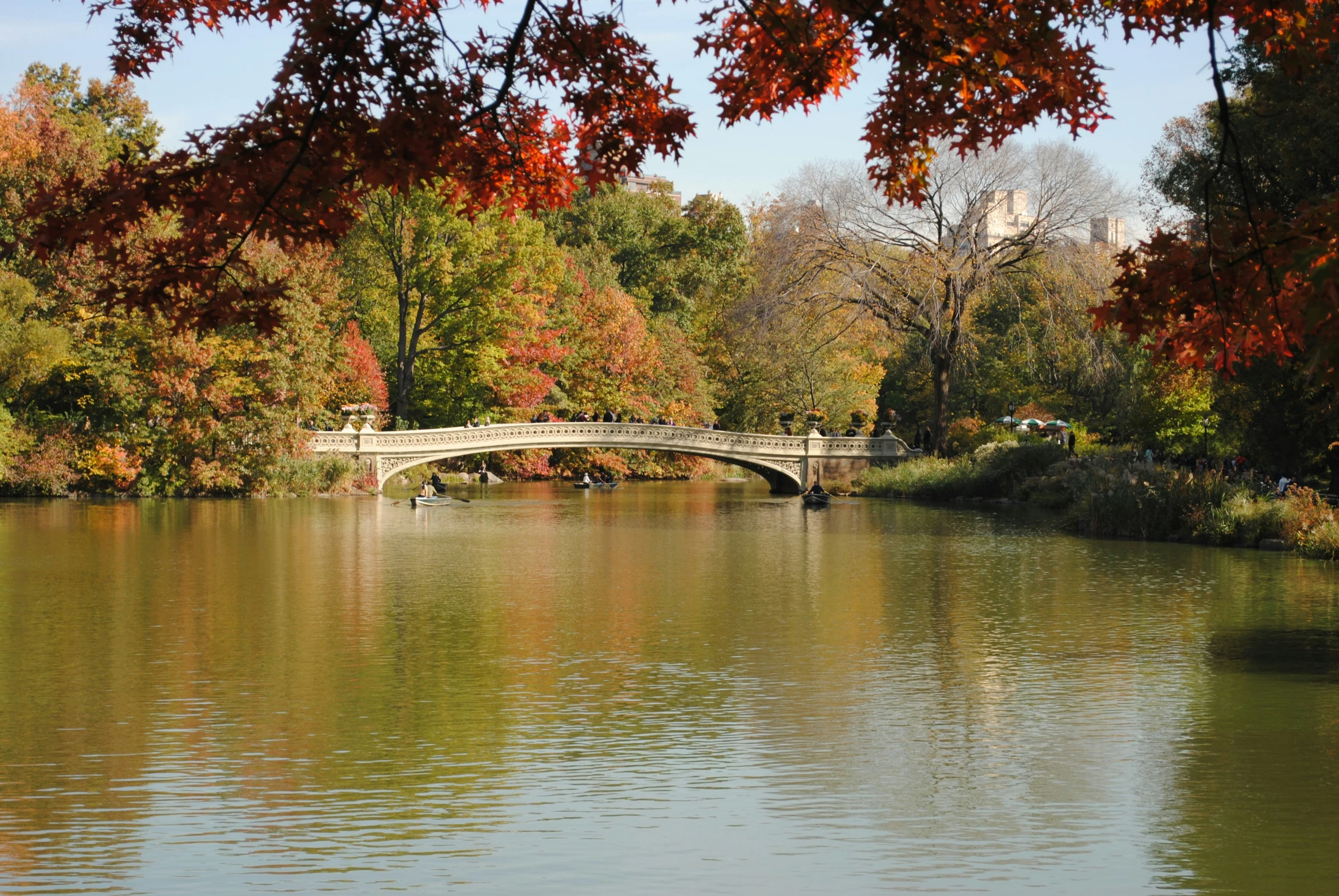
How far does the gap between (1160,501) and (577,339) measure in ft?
117

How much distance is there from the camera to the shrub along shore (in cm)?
2648

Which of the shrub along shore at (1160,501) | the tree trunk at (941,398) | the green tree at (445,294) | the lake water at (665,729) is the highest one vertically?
the green tree at (445,294)

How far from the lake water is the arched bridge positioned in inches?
966

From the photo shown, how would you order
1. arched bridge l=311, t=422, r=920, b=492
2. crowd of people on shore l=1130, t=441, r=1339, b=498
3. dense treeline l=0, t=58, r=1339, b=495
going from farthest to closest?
arched bridge l=311, t=422, r=920, b=492 → dense treeline l=0, t=58, r=1339, b=495 → crowd of people on shore l=1130, t=441, r=1339, b=498

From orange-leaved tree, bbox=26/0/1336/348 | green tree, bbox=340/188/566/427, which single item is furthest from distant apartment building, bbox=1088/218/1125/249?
orange-leaved tree, bbox=26/0/1336/348

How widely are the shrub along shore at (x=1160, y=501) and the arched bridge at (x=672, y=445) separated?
858 cm

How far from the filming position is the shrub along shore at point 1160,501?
26.5 m

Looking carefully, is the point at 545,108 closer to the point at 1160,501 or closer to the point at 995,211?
the point at 1160,501

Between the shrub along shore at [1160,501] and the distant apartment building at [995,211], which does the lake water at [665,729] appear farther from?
the distant apartment building at [995,211]

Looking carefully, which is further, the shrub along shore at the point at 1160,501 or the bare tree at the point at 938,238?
the bare tree at the point at 938,238

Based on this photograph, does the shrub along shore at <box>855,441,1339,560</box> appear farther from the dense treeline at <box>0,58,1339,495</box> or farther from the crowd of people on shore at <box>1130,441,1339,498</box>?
the dense treeline at <box>0,58,1339,495</box>

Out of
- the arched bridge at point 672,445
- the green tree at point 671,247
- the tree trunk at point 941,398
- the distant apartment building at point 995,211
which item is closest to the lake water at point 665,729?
the distant apartment building at point 995,211

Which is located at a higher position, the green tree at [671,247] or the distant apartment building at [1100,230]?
the green tree at [671,247]

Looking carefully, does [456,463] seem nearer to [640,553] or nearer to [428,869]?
[640,553]
